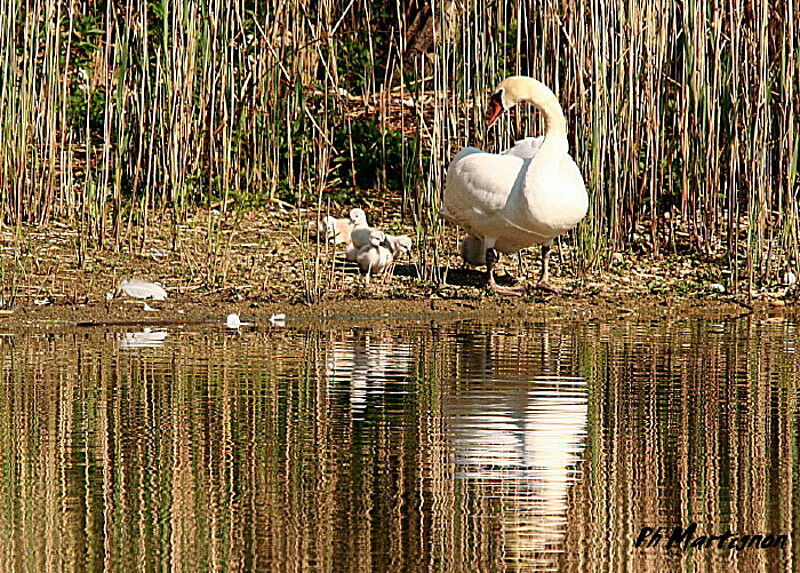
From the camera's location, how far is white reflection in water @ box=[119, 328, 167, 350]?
7.64 meters

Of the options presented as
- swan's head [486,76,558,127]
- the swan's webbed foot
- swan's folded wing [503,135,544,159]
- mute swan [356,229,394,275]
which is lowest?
the swan's webbed foot

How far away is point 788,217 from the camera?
10625mm

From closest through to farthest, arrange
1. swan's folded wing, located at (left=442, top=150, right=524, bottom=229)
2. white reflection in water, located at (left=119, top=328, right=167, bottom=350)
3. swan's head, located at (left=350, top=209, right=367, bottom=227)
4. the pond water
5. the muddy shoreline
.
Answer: the pond water → white reflection in water, located at (left=119, top=328, right=167, bottom=350) → the muddy shoreline → swan's folded wing, located at (left=442, top=150, right=524, bottom=229) → swan's head, located at (left=350, top=209, right=367, bottom=227)

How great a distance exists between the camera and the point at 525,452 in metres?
4.95

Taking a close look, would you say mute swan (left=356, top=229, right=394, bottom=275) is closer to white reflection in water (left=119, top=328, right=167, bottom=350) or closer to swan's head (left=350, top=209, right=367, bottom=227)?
swan's head (left=350, top=209, right=367, bottom=227)

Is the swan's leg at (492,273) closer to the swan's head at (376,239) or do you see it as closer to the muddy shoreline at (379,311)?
the muddy shoreline at (379,311)

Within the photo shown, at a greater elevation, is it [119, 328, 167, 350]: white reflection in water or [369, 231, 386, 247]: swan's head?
[369, 231, 386, 247]: swan's head

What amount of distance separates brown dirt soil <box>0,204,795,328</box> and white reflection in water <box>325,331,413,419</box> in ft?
3.41

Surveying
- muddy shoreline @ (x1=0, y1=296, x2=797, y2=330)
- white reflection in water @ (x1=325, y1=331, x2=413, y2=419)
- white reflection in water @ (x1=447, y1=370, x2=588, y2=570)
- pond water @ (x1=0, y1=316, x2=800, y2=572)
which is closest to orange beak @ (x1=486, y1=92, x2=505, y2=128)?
muddy shoreline @ (x1=0, y1=296, x2=797, y2=330)

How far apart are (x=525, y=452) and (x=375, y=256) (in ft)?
18.2

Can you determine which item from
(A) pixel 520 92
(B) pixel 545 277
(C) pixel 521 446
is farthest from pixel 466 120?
(C) pixel 521 446

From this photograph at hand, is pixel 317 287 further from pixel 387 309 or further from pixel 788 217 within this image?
pixel 788 217

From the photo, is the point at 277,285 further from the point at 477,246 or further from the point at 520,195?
the point at 520,195

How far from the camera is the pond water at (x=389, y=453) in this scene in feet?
12.5
